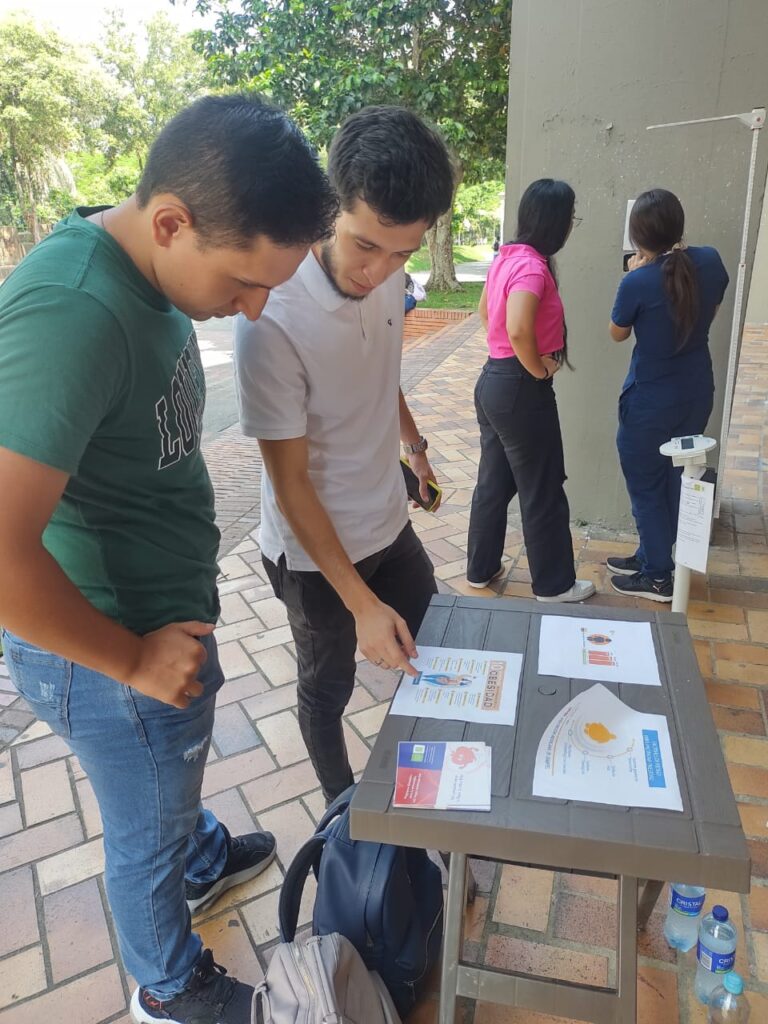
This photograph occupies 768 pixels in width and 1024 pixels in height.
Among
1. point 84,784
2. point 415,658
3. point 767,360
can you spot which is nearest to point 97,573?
point 415,658

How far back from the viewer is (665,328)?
2.70 metres

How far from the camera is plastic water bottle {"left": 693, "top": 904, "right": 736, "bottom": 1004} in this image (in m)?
1.38

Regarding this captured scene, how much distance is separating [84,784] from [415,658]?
136 cm

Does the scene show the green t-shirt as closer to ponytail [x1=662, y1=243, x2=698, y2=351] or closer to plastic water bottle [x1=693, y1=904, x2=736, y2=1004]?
plastic water bottle [x1=693, y1=904, x2=736, y2=1004]

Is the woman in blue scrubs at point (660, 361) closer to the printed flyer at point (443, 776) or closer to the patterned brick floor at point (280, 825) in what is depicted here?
the patterned brick floor at point (280, 825)

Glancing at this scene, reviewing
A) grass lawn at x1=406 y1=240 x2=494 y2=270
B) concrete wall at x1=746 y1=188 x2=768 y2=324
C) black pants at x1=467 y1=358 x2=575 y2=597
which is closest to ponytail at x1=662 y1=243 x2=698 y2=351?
black pants at x1=467 y1=358 x2=575 y2=597

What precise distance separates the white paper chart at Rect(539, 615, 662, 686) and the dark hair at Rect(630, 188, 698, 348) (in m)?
1.71

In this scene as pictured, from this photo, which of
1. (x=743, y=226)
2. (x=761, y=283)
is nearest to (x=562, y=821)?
(x=743, y=226)

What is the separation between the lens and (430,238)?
46.2 feet

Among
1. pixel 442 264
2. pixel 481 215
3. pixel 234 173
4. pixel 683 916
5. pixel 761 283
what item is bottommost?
pixel 481 215

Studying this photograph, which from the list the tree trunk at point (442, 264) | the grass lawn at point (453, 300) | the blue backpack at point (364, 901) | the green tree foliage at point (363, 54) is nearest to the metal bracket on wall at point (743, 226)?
the blue backpack at point (364, 901)

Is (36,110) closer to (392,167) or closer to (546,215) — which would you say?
(546,215)

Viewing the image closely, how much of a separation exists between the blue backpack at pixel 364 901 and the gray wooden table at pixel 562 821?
6.6 inches

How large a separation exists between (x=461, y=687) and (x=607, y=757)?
0.27 metres
